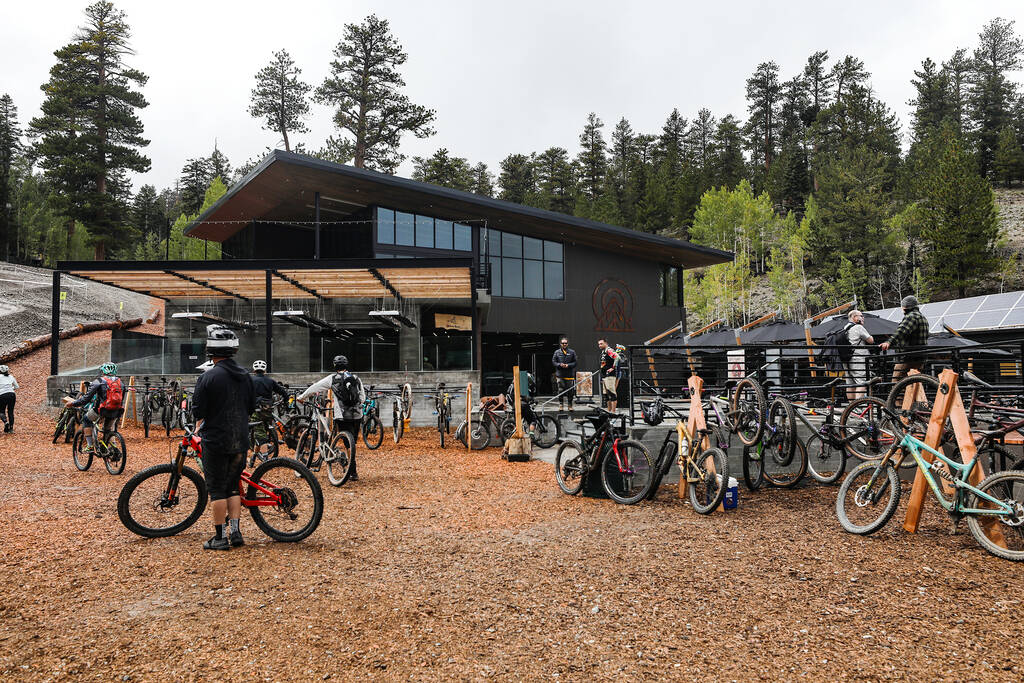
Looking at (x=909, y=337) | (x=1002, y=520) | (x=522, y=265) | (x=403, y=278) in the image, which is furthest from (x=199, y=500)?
(x=522, y=265)

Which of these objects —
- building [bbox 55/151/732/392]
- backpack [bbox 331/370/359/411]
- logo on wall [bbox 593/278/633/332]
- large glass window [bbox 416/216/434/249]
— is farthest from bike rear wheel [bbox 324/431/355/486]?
logo on wall [bbox 593/278/633/332]

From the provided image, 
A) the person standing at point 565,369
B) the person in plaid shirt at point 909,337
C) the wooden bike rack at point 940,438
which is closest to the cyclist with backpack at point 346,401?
the person standing at point 565,369

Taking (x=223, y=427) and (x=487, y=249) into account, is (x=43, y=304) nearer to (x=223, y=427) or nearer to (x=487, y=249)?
(x=487, y=249)

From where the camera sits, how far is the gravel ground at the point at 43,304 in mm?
32938

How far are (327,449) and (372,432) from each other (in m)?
5.43

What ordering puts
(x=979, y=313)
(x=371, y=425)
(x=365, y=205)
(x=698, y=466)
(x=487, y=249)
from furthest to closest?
(x=487, y=249)
(x=365, y=205)
(x=979, y=313)
(x=371, y=425)
(x=698, y=466)

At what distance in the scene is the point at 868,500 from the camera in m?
5.88

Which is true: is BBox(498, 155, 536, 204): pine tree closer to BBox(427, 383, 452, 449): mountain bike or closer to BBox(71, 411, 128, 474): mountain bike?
BBox(427, 383, 452, 449): mountain bike

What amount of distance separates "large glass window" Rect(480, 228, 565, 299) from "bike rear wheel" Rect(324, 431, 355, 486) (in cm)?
1950

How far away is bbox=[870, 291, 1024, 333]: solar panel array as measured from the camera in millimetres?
23438

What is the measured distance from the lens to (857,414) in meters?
7.66

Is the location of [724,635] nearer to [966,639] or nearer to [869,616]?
[869,616]

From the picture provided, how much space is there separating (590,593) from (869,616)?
1.87 metres

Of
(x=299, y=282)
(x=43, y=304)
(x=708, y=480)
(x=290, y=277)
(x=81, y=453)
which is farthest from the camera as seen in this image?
(x=43, y=304)
